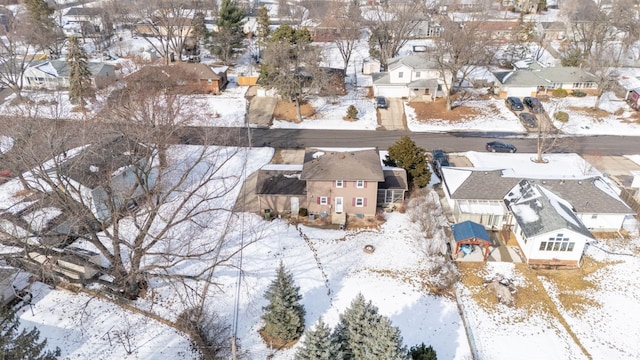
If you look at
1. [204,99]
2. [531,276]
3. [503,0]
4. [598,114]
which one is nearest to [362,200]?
[531,276]

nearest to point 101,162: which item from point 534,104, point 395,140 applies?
point 395,140

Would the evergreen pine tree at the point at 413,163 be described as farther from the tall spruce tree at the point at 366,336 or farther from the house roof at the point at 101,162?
the house roof at the point at 101,162

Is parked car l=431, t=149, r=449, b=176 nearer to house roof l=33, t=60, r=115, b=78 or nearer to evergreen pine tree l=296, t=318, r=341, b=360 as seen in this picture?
evergreen pine tree l=296, t=318, r=341, b=360

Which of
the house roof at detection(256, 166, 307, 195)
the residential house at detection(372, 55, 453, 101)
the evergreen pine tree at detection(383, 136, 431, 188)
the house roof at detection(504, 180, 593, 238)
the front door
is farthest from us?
the residential house at detection(372, 55, 453, 101)

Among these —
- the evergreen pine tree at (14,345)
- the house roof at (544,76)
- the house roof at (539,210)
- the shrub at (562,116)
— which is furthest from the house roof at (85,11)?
the house roof at (539,210)

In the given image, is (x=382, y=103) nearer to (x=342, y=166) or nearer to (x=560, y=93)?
(x=560, y=93)

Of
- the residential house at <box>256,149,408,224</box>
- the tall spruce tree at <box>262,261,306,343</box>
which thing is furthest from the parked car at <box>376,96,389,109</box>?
the tall spruce tree at <box>262,261,306,343</box>

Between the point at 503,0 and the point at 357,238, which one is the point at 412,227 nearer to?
the point at 357,238
